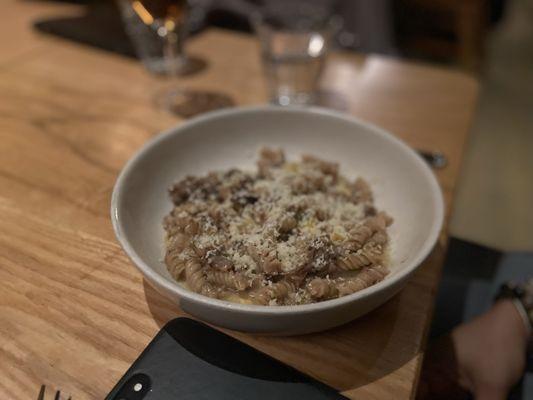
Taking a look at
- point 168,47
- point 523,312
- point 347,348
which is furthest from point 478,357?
point 168,47

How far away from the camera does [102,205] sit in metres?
0.88

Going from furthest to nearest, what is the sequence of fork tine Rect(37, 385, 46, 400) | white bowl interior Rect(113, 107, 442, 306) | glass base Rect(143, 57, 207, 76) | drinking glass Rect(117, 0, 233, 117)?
glass base Rect(143, 57, 207, 76), drinking glass Rect(117, 0, 233, 117), white bowl interior Rect(113, 107, 442, 306), fork tine Rect(37, 385, 46, 400)

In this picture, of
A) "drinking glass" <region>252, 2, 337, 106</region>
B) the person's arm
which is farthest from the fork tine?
"drinking glass" <region>252, 2, 337, 106</region>

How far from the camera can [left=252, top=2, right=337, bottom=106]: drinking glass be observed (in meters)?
1.29

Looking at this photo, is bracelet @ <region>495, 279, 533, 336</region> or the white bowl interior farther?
bracelet @ <region>495, 279, 533, 336</region>

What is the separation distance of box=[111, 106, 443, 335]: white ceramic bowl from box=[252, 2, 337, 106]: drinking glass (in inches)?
11.2

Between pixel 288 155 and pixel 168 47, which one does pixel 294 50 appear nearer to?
pixel 168 47

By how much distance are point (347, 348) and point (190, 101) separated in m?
0.84

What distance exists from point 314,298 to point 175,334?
184mm

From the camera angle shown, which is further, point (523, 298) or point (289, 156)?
point (289, 156)

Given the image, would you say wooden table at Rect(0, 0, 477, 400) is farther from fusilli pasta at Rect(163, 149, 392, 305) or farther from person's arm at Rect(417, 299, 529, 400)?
person's arm at Rect(417, 299, 529, 400)

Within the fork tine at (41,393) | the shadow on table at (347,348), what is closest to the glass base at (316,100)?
the shadow on table at (347,348)

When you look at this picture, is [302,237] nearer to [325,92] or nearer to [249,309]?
[249,309]

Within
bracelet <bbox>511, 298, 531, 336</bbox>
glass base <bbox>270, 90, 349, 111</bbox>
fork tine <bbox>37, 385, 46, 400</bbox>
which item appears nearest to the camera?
fork tine <bbox>37, 385, 46, 400</bbox>
